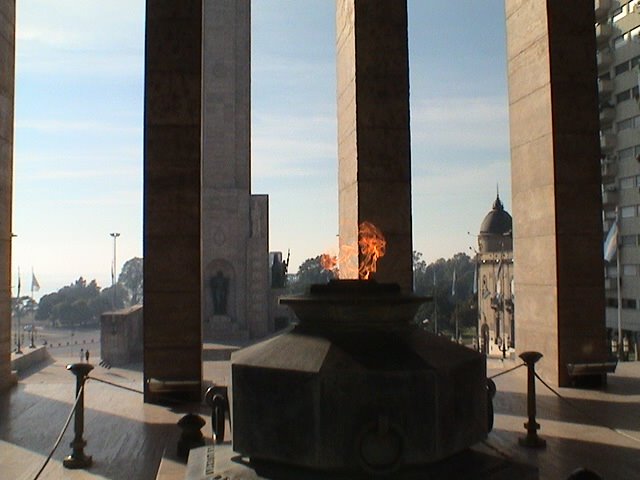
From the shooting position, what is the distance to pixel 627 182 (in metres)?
39.1

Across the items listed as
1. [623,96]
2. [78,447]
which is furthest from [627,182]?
[78,447]

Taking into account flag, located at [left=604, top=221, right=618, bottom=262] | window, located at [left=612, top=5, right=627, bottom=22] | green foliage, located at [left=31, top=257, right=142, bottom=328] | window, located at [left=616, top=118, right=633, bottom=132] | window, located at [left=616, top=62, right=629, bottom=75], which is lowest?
green foliage, located at [left=31, top=257, right=142, bottom=328]

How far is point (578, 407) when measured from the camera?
1028 cm

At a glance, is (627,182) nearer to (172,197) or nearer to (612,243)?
(612,243)

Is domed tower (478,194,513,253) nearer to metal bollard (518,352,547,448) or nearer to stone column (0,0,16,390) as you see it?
stone column (0,0,16,390)

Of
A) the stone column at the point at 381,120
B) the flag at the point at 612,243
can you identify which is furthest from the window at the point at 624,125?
the stone column at the point at 381,120

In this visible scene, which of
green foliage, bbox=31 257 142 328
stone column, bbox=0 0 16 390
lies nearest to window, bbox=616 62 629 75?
stone column, bbox=0 0 16 390

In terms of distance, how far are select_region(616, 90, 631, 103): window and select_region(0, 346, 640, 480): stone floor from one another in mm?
30964

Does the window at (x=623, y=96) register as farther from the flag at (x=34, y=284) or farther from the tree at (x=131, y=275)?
the tree at (x=131, y=275)

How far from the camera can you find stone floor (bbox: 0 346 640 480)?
7.19 m

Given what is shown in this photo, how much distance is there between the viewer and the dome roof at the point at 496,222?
2251 inches

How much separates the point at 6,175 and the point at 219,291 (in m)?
20.5

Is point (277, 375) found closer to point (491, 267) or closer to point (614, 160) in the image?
point (614, 160)

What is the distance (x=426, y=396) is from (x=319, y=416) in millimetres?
724
